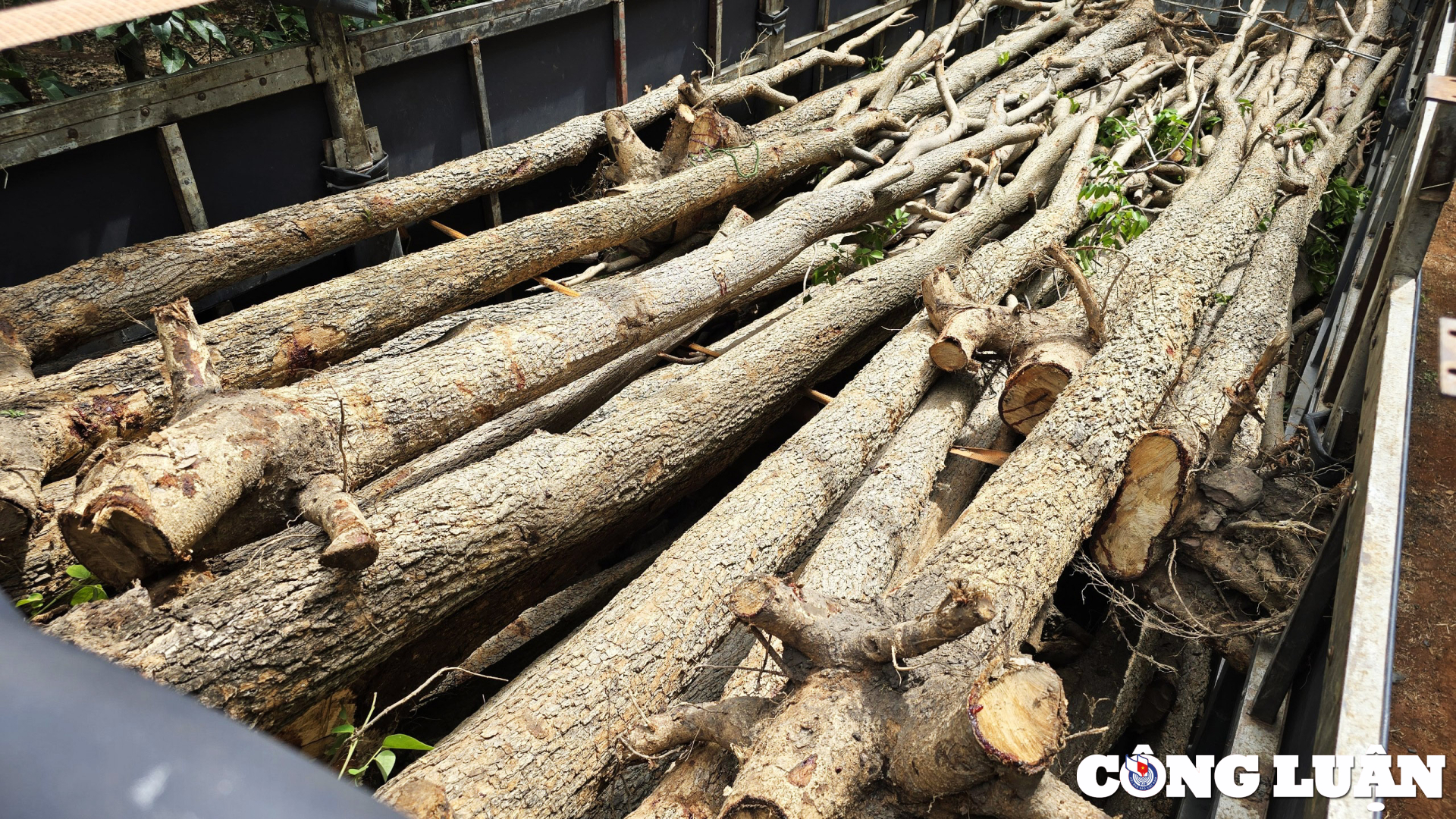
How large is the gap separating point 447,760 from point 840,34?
29.0 ft

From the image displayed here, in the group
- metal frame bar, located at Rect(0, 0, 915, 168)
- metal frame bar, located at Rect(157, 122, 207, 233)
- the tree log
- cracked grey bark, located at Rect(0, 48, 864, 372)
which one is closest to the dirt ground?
the tree log

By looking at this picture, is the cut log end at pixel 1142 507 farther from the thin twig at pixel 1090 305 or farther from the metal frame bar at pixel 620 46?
the metal frame bar at pixel 620 46

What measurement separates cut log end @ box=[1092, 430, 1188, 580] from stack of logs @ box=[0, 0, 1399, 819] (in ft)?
0.05

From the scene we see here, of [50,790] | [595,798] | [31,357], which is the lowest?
[595,798]

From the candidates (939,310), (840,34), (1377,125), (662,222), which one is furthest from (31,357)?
(1377,125)

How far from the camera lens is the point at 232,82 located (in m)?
4.80

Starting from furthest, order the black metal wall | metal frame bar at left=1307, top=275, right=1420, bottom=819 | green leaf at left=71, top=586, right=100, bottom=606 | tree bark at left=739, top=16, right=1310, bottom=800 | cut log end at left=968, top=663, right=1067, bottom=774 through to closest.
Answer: the black metal wall → green leaf at left=71, top=586, right=100, bottom=606 → tree bark at left=739, top=16, right=1310, bottom=800 → cut log end at left=968, top=663, right=1067, bottom=774 → metal frame bar at left=1307, top=275, right=1420, bottom=819

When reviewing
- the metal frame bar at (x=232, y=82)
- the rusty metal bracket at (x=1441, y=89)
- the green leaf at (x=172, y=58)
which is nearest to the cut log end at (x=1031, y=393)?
the rusty metal bracket at (x=1441, y=89)

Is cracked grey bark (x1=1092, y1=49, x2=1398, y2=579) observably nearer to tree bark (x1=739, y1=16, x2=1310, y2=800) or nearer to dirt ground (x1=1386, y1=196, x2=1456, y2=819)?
tree bark (x1=739, y1=16, x2=1310, y2=800)

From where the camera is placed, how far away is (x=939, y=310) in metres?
4.55

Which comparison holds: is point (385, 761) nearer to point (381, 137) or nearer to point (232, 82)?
point (232, 82)

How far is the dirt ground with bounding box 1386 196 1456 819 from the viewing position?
8.50ft

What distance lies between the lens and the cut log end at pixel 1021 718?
86.1 inches

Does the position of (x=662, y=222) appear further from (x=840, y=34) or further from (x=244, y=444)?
(x=840, y=34)
